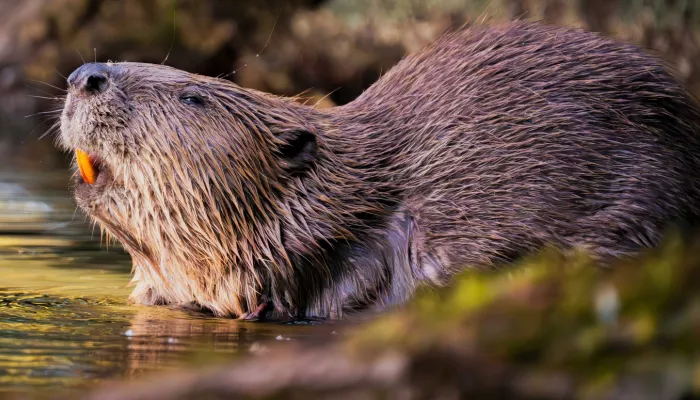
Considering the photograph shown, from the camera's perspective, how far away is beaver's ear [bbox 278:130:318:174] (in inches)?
189

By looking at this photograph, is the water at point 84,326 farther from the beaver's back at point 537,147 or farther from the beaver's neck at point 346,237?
the beaver's back at point 537,147

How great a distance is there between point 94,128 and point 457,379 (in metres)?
3.17

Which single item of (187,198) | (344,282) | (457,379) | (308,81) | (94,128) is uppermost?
(308,81)

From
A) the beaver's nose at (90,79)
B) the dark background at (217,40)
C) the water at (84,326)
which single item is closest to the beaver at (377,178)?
the beaver's nose at (90,79)

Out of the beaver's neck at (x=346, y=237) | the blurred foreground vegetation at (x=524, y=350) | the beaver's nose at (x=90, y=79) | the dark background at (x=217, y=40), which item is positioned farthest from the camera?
the dark background at (x=217, y=40)

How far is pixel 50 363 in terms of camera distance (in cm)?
334

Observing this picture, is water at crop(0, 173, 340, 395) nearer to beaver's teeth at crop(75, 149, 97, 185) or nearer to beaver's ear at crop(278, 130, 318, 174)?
beaver's teeth at crop(75, 149, 97, 185)

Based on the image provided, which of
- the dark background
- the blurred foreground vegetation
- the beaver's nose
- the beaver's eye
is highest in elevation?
the dark background

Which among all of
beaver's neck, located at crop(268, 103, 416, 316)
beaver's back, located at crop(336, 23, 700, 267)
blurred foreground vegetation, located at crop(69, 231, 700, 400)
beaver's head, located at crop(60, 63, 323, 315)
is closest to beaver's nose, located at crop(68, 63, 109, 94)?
beaver's head, located at crop(60, 63, 323, 315)

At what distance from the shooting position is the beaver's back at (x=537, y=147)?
4.59 metres

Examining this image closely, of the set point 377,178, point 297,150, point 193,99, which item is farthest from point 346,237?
point 193,99

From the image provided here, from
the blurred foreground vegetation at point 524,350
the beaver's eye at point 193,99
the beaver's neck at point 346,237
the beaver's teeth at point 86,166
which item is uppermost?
the beaver's eye at point 193,99

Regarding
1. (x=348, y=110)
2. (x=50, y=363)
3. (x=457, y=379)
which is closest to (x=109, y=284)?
(x=348, y=110)

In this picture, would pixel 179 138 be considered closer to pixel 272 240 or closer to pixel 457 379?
pixel 272 240
